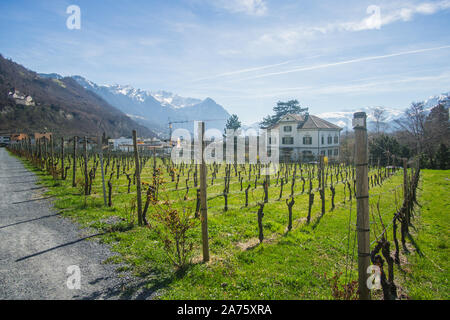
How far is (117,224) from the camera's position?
741 cm

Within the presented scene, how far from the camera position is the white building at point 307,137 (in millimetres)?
41344

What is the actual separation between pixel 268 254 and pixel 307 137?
39110 millimetres

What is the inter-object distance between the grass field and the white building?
32517 mm

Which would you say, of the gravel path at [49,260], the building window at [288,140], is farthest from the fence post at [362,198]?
the building window at [288,140]

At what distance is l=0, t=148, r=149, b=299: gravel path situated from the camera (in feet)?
13.4

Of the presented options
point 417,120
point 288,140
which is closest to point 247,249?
point 288,140

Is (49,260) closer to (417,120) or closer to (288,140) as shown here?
(288,140)

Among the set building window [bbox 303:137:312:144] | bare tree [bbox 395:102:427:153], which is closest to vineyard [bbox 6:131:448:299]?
building window [bbox 303:137:312:144]

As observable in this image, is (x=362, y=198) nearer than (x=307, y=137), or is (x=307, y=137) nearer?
(x=362, y=198)

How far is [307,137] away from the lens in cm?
4194

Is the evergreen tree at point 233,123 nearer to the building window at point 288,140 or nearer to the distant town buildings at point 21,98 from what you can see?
the building window at point 288,140

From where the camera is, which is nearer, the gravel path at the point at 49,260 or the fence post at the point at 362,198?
the fence post at the point at 362,198

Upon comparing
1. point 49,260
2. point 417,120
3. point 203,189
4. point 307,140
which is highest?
point 417,120

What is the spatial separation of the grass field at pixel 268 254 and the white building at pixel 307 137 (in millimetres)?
32517
